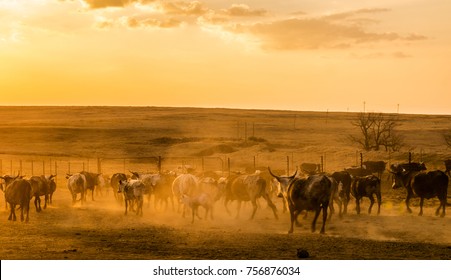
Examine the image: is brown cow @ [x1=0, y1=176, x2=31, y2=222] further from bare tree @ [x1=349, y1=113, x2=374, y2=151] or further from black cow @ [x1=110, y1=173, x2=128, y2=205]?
bare tree @ [x1=349, y1=113, x2=374, y2=151]

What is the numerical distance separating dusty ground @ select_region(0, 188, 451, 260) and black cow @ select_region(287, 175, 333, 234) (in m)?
0.80

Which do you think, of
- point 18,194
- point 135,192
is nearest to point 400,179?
point 135,192

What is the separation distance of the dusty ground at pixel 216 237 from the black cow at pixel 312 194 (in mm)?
803

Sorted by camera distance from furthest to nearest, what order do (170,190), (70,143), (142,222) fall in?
(70,143) → (170,190) → (142,222)

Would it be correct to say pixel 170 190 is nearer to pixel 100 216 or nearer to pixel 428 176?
pixel 100 216

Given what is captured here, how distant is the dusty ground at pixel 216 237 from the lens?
50.9 feet

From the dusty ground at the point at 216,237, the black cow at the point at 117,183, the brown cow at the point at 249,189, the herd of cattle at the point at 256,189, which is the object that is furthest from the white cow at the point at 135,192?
the black cow at the point at 117,183

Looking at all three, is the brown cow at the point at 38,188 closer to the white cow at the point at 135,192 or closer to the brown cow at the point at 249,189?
the white cow at the point at 135,192

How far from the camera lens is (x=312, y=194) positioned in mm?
19312

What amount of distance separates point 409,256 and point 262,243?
152 inches

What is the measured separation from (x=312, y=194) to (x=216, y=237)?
3363mm

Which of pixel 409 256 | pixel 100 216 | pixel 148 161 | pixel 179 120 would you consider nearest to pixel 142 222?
pixel 100 216

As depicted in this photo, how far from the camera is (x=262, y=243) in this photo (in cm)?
1702

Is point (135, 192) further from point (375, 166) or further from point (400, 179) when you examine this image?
point (375, 166)
